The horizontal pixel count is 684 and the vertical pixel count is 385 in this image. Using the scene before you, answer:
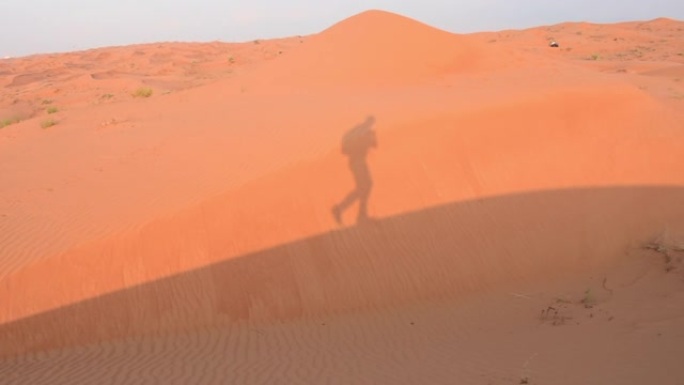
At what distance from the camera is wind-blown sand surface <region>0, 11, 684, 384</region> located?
5.49 metres

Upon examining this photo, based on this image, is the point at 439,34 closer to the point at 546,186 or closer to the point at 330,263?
the point at 546,186

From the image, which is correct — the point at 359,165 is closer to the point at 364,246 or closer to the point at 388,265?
the point at 364,246

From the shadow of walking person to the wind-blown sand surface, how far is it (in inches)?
3.2

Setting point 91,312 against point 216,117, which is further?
point 216,117

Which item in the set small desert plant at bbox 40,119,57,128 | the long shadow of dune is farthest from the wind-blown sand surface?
small desert plant at bbox 40,119,57,128

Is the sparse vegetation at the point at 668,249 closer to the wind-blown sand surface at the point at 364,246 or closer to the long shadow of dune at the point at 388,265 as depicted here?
the wind-blown sand surface at the point at 364,246

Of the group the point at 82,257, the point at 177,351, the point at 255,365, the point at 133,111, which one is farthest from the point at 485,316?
the point at 133,111

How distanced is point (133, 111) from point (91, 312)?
9988 millimetres

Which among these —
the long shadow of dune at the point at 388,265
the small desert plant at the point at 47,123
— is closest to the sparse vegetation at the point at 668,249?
the long shadow of dune at the point at 388,265

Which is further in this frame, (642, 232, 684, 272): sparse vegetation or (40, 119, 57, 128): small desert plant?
(40, 119, 57, 128): small desert plant

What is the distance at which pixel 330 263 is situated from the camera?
7.12 metres

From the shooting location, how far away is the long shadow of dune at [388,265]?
621 centimetres

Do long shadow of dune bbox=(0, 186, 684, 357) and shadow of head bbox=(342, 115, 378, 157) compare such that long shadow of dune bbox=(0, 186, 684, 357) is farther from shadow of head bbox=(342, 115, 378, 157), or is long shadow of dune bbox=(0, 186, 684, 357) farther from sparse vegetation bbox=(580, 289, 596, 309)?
shadow of head bbox=(342, 115, 378, 157)

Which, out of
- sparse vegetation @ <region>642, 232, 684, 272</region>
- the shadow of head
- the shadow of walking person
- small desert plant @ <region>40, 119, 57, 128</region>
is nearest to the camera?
sparse vegetation @ <region>642, 232, 684, 272</region>
